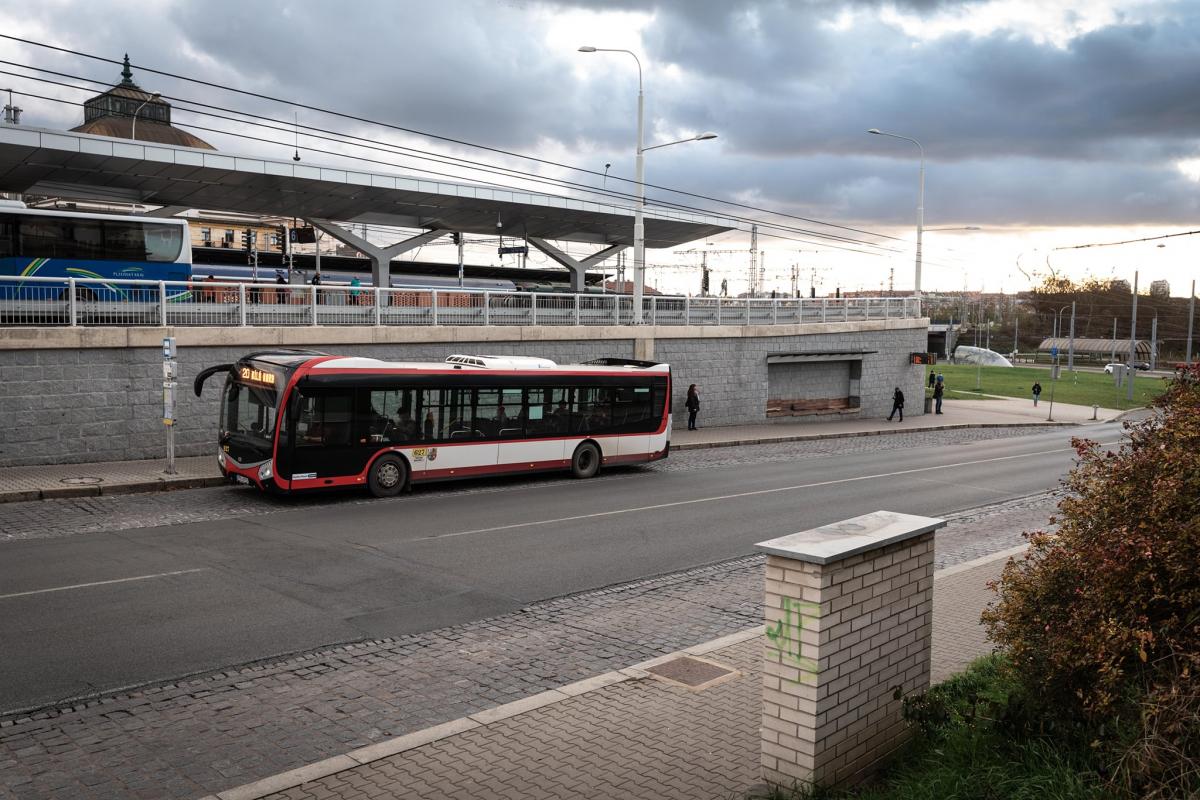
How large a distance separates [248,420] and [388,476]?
2.60m

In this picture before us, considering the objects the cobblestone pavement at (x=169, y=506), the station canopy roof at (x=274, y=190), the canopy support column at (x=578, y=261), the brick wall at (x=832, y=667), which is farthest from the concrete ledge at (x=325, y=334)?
the brick wall at (x=832, y=667)

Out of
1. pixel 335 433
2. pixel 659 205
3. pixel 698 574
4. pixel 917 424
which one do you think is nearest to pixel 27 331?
pixel 335 433

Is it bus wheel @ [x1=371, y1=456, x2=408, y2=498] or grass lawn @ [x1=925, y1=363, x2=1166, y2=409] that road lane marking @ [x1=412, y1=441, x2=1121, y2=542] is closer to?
bus wheel @ [x1=371, y1=456, x2=408, y2=498]

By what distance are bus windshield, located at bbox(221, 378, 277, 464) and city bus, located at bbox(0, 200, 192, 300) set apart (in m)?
6.74

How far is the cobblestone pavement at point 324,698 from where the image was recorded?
5957 millimetres

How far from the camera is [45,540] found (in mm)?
12406

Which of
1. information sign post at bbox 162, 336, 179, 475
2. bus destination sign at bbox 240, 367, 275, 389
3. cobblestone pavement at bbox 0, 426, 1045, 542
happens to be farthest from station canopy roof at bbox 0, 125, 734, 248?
cobblestone pavement at bbox 0, 426, 1045, 542

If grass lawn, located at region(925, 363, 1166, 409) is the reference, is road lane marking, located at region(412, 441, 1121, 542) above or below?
above

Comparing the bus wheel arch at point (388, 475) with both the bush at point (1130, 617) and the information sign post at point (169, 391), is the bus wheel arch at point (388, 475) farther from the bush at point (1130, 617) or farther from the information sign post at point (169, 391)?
the bush at point (1130, 617)

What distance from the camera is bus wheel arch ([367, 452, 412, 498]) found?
16.7m

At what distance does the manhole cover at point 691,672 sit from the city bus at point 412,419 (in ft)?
31.0

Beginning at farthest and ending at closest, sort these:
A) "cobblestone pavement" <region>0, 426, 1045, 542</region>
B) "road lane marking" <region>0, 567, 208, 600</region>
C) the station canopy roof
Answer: the station canopy roof → "cobblestone pavement" <region>0, 426, 1045, 542</region> → "road lane marking" <region>0, 567, 208, 600</region>

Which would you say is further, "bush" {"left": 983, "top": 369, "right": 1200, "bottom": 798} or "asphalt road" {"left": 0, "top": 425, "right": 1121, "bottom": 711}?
"asphalt road" {"left": 0, "top": 425, "right": 1121, "bottom": 711}

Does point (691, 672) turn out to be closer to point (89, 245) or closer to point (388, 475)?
point (388, 475)
